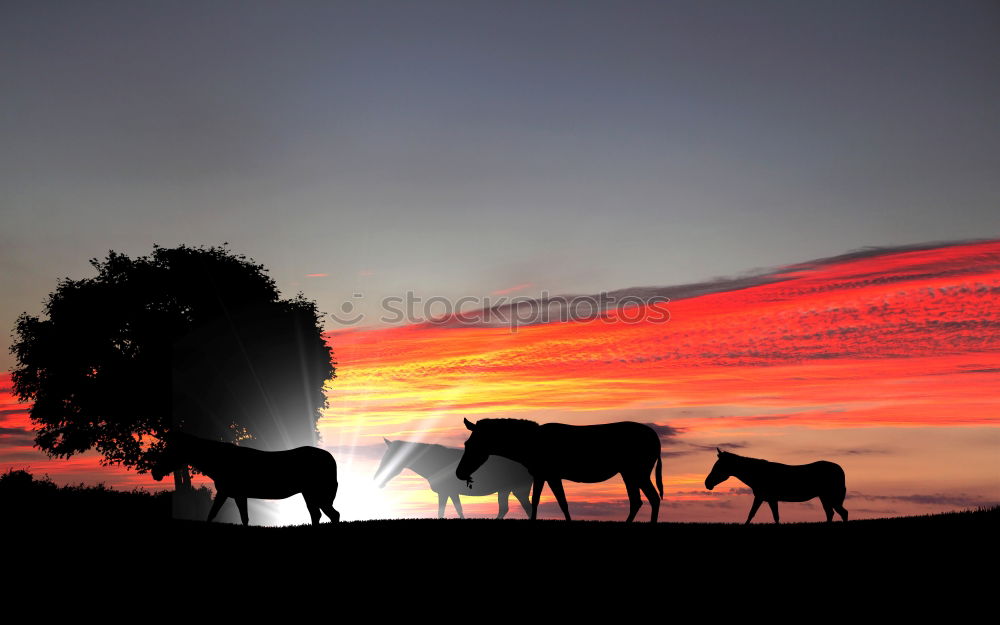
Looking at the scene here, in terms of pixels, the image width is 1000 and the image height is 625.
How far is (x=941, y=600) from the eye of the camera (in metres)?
13.3

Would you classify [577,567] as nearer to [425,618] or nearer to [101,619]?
[425,618]

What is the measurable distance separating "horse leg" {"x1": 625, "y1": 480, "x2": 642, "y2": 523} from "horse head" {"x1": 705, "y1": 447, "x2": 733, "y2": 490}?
4353 millimetres

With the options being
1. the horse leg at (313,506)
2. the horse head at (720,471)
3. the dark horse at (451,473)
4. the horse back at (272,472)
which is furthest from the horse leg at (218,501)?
the horse head at (720,471)

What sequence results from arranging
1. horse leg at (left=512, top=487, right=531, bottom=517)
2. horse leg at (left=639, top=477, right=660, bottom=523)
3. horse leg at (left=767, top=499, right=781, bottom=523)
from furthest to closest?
horse leg at (left=512, top=487, right=531, bottom=517) < horse leg at (left=767, top=499, right=781, bottom=523) < horse leg at (left=639, top=477, right=660, bottom=523)

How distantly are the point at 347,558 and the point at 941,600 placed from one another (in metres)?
10.7

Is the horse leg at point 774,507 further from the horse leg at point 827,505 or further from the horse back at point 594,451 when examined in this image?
the horse back at point 594,451

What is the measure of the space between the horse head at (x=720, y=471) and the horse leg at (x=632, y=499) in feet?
14.3

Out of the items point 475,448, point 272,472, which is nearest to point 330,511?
point 272,472

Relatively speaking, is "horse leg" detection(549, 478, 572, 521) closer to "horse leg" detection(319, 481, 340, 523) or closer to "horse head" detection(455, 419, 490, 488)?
"horse head" detection(455, 419, 490, 488)

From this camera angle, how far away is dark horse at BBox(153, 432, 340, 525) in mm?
21062

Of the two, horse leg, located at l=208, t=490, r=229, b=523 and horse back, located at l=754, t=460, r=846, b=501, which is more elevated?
horse leg, located at l=208, t=490, r=229, b=523

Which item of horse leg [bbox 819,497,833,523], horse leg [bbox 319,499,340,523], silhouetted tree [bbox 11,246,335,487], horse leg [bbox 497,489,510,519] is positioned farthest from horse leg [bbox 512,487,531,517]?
silhouetted tree [bbox 11,246,335,487]

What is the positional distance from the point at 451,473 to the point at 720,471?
8.83 metres

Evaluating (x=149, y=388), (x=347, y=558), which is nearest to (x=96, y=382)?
(x=149, y=388)
